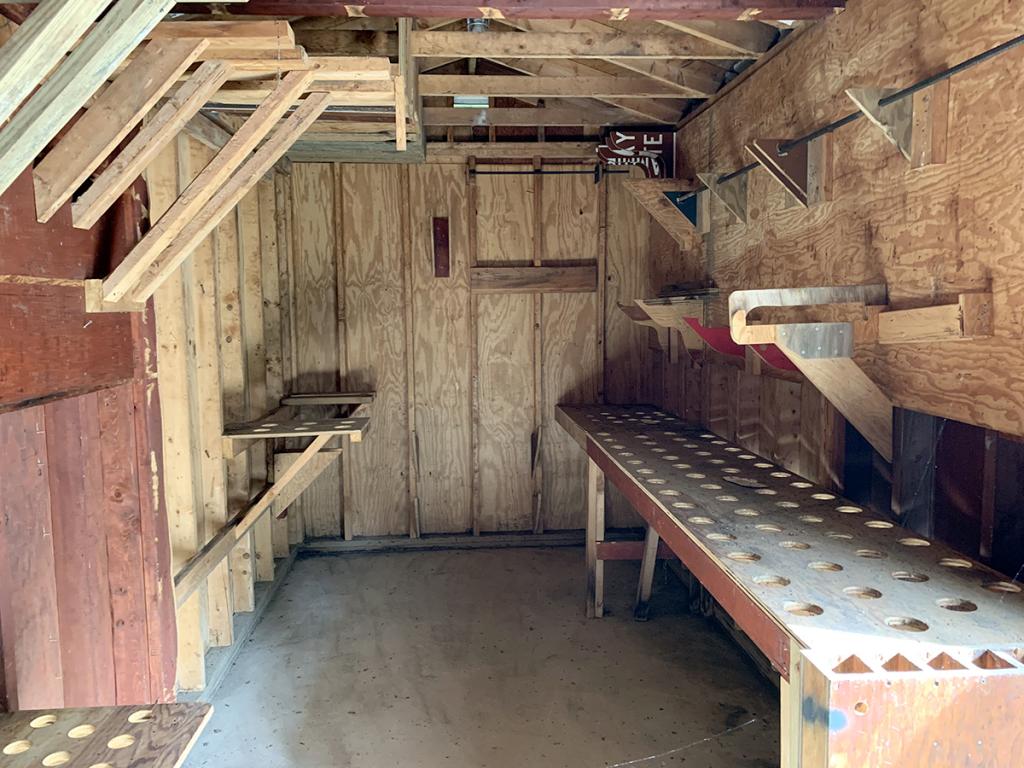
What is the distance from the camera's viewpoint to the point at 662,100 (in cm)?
452

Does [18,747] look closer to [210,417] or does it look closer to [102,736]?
[102,736]

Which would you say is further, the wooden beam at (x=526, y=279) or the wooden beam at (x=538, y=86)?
the wooden beam at (x=526, y=279)

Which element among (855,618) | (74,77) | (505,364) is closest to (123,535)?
(74,77)

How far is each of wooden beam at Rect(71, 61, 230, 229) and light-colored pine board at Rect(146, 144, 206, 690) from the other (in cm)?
100

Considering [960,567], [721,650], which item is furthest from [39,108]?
[721,650]

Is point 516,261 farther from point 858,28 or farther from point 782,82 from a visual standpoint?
point 858,28

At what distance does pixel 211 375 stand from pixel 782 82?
2.87m

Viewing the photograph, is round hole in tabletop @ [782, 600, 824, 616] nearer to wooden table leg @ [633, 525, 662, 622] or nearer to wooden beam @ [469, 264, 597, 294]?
wooden table leg @ [633, 525, 662, 622]

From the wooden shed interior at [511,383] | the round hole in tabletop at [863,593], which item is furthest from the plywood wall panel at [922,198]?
the round hole in tabletop at [863,593]

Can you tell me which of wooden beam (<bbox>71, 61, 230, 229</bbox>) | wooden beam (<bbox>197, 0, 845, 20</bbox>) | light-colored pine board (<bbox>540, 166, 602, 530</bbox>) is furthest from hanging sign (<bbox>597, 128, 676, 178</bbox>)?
wooden beam (<bbox>71, 61, 230, 229</bbox>)

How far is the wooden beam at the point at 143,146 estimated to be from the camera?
2160mm

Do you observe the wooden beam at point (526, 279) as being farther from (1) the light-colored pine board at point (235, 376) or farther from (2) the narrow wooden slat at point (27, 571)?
(2) the narrow wooden slat at point (27, 571)

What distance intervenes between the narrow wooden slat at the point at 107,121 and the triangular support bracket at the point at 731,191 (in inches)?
94.1

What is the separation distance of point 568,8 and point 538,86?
154 centimetres
